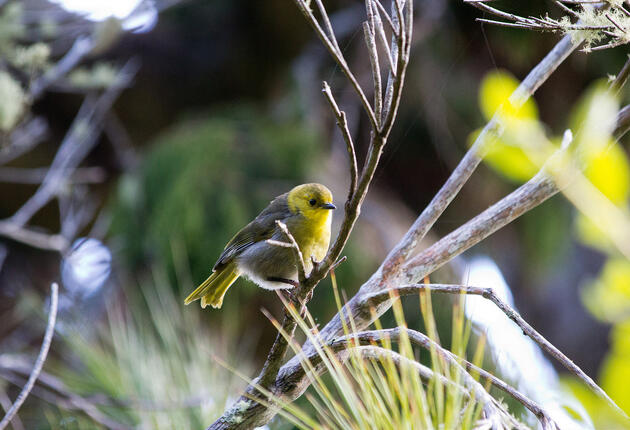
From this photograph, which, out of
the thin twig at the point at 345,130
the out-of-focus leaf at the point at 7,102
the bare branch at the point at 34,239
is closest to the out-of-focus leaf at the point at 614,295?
the thin twig at the point at 345,130

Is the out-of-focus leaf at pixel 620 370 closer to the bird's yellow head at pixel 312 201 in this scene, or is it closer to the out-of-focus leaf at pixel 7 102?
the bird's yellow head at pixel 312 201

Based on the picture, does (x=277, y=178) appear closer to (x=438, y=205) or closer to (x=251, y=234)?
(x=251, y=234)

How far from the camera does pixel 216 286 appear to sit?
109 inches

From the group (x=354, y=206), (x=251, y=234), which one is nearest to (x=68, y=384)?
(x=251, y=234)

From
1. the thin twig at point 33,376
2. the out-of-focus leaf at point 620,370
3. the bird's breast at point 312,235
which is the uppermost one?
the out-of-focus leaf at point 620,370

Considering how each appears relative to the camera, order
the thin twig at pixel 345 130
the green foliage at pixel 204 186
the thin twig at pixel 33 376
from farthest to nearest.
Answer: the green foliage at pixel 204 186 → the thin twig at pixel 33 376 → the thin twig at pixel 345 130

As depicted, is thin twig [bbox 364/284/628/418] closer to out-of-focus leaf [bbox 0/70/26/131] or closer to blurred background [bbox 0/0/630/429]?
blurred background [bbox 0/0/630/429]

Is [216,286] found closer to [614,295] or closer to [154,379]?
[154,379]

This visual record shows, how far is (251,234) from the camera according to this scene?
9.38 ft

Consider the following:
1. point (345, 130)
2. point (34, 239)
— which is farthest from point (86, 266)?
point (345, 130)

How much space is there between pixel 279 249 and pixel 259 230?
327 mm

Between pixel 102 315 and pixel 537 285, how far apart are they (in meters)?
4.47

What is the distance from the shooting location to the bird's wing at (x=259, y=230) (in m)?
2.76

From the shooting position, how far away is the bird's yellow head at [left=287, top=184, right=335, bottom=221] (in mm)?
2637
